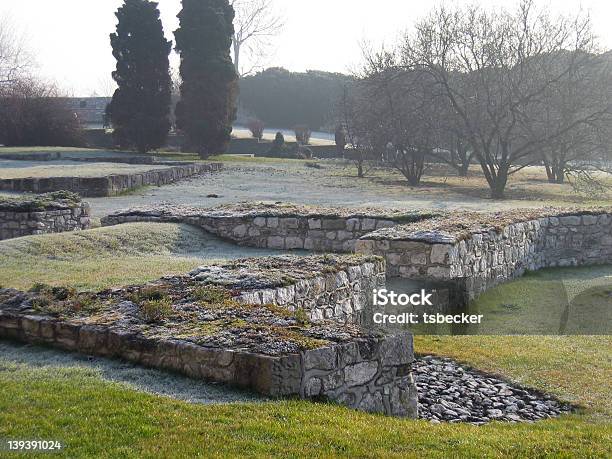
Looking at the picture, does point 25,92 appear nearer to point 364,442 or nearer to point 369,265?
point 369,265

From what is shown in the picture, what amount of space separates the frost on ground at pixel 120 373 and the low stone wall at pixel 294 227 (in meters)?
7.65

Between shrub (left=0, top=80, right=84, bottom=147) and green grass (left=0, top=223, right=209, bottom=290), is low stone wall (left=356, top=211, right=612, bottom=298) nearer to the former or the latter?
green grass (left=0, top=223, right=209, bottom=290)

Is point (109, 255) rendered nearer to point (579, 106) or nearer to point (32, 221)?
point (32, 221)

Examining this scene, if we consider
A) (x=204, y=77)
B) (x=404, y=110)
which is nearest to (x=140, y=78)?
(x=204, y=77)

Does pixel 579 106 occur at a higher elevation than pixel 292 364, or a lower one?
higher

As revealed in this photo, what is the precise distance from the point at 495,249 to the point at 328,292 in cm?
518

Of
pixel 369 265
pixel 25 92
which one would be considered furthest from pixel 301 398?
pixel 25 92

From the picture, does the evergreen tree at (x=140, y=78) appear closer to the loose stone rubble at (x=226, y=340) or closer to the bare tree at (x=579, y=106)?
the bare tree at (x=579, y=106)

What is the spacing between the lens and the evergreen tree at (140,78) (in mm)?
37344

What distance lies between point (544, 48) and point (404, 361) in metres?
23.4

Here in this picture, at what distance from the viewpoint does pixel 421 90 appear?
2834cm

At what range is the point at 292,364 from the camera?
462cm
